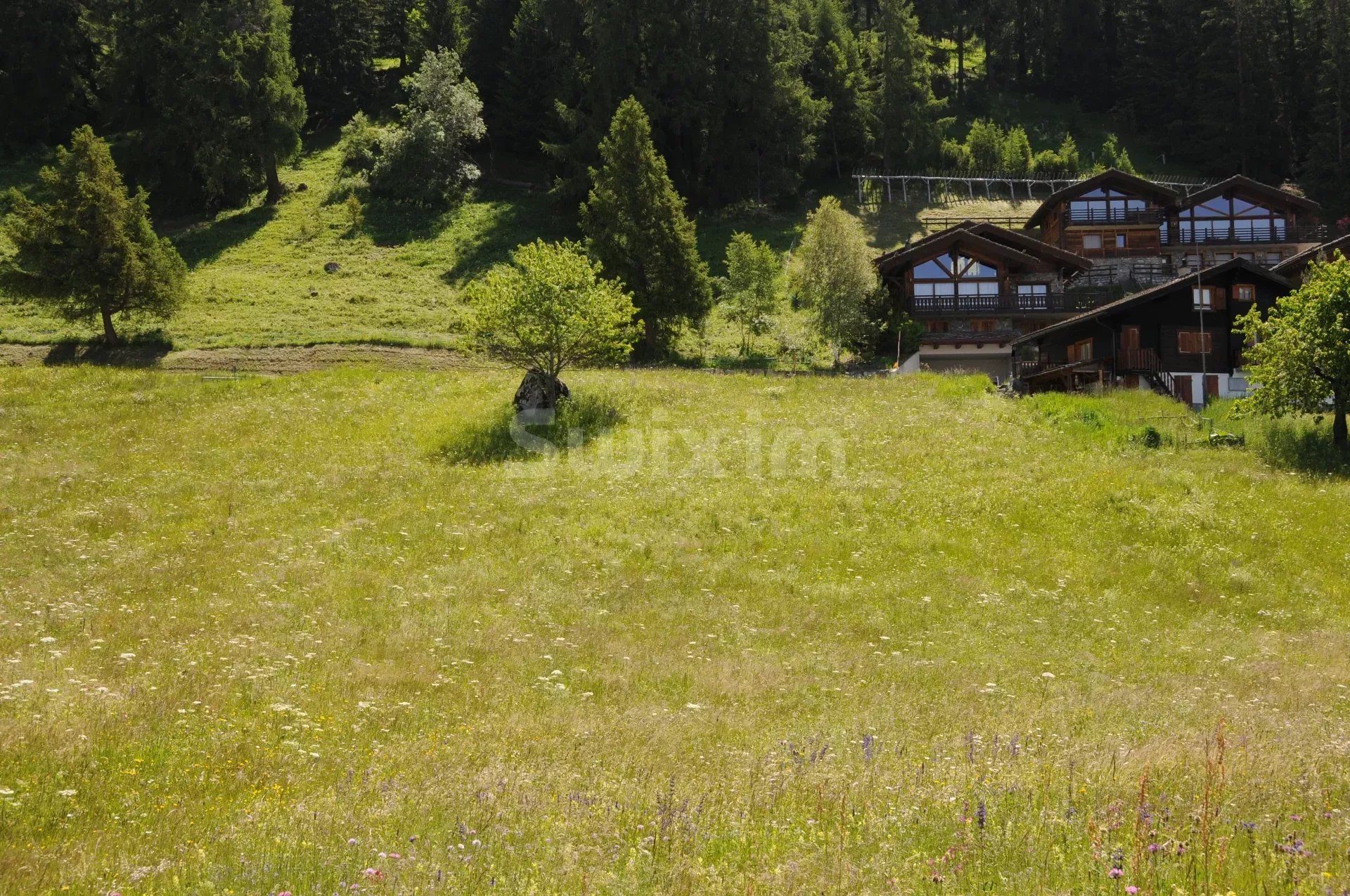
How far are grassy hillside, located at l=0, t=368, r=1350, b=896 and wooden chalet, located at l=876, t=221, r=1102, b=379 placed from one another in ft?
79.0

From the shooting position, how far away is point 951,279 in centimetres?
6562

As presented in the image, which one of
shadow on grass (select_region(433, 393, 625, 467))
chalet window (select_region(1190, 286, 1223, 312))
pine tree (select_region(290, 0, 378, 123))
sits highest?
pine tree (select_region(290, 0, 378, 123))

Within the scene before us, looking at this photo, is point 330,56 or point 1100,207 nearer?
point 1100,207

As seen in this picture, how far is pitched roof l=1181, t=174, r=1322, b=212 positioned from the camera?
73875mm

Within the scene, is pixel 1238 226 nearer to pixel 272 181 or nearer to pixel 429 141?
pixel 429 141

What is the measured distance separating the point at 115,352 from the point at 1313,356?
5294 cm

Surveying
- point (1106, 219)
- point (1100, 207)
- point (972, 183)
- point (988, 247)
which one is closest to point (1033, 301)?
point (988, 247)

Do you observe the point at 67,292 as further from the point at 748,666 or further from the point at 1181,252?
the point at 1181,252

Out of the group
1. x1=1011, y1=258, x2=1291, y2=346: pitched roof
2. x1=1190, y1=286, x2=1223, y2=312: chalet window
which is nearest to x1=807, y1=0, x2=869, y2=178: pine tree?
x1=1190, y1=286, x2=1223, y2=312: chalet window

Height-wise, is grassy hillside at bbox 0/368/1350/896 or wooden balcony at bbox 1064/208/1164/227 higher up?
wooden balcony at bbox 1064/208/1164/227

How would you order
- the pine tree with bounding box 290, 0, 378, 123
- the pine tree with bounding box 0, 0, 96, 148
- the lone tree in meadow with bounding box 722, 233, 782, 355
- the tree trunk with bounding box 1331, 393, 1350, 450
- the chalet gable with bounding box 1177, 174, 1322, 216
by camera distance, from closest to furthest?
the tree trunk with bounding box 1331, 393, 1350, 450, the lone tree in meadow with bounding box 722, 233, 782, 355, the chalet gable with bounding box 1177, 174, 1322, 216, the pine tree with bounding box 0, 0, 96, 148, the pine tree with bounding box 290, 0, 378, 123

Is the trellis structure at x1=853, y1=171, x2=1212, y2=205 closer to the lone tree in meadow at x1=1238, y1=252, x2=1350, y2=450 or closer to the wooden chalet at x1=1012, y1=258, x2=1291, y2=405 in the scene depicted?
the wooden chalet at x1=1012, y1=258, x2=1291, y2=405

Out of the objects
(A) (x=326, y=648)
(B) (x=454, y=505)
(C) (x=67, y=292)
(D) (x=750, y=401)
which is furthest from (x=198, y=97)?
(A) (x=326, y=648)

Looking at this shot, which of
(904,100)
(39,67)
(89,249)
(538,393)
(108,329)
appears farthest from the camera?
(904,100)
